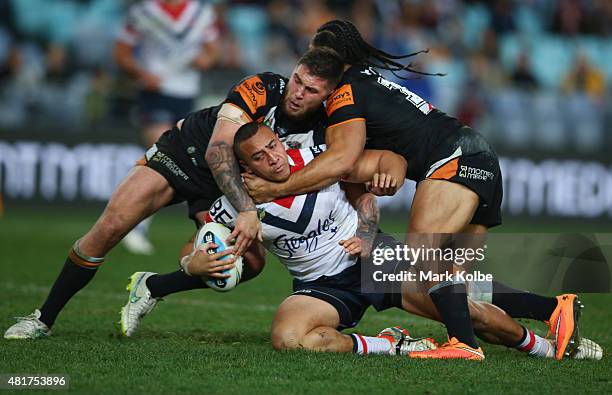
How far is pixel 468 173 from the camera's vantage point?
5824 mm

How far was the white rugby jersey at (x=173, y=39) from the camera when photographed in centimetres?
1066

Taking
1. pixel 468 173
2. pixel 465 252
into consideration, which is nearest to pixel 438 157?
pixel 468 173

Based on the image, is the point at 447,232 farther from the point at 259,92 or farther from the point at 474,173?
the point at 259,92

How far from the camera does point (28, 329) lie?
19.8 feet

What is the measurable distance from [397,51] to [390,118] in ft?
32.9

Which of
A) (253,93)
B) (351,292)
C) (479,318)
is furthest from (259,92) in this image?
(479,318)

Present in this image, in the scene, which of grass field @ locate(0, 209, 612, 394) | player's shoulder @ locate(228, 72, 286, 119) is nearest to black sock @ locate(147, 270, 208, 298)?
grass field @ locate(0, 209, 612, 394)

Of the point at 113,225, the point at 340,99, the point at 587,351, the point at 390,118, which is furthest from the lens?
the point at 113,225

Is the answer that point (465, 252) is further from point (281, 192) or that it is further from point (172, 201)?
point (172, 201)

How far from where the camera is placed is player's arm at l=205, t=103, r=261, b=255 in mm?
5617

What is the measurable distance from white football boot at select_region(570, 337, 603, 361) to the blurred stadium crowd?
8.99m

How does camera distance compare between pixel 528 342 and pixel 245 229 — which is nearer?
pixel 245 229

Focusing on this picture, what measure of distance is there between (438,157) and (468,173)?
217 mm

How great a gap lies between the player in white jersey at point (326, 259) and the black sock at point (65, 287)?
2.45 feet
